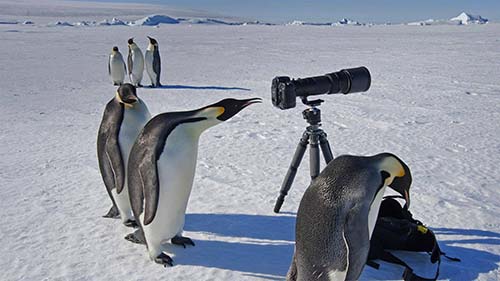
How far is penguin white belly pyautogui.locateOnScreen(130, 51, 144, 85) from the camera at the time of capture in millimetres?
8262

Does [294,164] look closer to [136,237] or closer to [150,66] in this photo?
[136,237]

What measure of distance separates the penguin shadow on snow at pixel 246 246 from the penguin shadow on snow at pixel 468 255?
0.66 meters

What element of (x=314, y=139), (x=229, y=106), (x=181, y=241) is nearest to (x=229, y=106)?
(x=229, y=106)

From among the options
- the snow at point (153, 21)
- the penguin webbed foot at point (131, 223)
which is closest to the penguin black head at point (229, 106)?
the penguin webbed foot at point (131, 223)

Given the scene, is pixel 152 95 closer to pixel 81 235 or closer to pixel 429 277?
pixel 81 235

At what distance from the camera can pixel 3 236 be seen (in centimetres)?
225

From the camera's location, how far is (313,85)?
1.99 metres

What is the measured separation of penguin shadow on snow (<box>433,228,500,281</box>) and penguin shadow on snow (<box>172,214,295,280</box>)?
0.66 meters

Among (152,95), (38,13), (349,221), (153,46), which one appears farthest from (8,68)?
(38,13)

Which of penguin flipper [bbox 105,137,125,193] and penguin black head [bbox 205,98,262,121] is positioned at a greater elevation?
penguin black head [bbox 205,98,262,121]

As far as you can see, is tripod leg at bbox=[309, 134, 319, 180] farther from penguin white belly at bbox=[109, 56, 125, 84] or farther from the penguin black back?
penguin white belly at bbox=[109, 56, 125, 84]

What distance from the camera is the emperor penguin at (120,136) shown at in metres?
2.21

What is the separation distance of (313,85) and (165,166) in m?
0.69

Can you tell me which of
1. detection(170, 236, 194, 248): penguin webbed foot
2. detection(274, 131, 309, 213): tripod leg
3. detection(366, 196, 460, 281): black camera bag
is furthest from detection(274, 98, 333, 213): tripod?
detection(170, 236, 194, 248): penguin webbed foot
